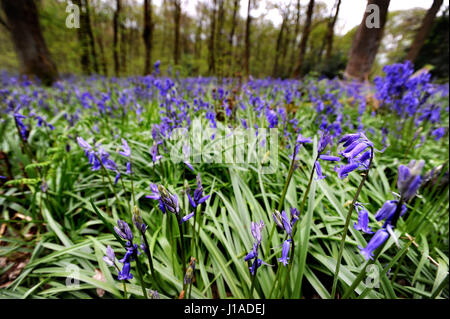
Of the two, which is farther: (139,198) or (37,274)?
(139,198)

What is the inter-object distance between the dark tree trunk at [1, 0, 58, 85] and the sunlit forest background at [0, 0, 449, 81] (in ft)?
2.70

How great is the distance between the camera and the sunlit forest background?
554 centimetres

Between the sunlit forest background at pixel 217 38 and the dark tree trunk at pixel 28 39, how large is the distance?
823 mm

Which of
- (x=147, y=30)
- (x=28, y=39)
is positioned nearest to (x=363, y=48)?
(x=147, y=30)

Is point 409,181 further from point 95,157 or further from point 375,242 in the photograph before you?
point 95,157

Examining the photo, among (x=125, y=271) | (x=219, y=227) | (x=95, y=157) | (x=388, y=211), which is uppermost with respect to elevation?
(x=388, y=211)

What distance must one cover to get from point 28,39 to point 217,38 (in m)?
7.47

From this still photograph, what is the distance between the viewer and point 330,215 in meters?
1.76

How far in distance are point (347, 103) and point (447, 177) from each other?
4021 mm

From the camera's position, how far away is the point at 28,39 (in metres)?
6.73

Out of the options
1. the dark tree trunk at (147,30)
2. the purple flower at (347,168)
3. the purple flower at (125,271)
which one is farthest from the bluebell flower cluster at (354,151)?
the dark tree trunk at (147,30)

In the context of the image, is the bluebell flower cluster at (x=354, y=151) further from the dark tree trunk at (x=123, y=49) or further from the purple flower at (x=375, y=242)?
the dark tree trunk at (x=123, y=49)
